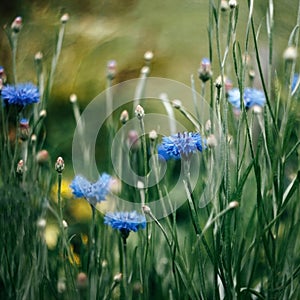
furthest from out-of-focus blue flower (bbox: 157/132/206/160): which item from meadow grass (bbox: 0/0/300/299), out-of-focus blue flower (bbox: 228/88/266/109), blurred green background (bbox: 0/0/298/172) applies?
blurred green background (bbox: 0/0/298/172)

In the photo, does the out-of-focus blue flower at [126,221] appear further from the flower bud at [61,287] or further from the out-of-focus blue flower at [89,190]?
the flower bud at [61,287]

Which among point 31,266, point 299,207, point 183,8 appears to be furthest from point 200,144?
point 183,8

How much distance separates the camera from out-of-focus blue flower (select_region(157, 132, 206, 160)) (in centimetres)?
86

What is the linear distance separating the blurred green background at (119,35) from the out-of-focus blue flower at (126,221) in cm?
37

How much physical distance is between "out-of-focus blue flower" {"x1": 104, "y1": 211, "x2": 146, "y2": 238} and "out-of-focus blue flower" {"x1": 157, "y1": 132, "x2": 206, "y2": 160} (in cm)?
9

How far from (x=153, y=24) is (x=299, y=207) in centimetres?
47

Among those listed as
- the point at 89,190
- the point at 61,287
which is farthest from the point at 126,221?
the point at 61,287

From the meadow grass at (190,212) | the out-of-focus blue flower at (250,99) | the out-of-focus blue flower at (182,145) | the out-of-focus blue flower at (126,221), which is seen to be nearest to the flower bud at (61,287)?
the meadow grass at (190,212)

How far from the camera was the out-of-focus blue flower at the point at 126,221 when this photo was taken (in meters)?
0.87

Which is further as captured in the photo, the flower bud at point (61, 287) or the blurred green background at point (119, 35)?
the blurred green background at point (119, 35)

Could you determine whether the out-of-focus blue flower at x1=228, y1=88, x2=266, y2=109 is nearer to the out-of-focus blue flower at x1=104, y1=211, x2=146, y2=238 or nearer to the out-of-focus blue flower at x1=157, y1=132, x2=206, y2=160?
the out-of-focus blue flower at x1=157, y1=132, x2=206, y2=160

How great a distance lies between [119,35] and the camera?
1.25 meters

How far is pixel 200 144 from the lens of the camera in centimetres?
88

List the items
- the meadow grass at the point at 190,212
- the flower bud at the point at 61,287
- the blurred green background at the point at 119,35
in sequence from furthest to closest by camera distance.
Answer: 1. the blurred green background at the point at 119,35
2. the flower bud at the point at 61,287
3. the meadow grass at the point at 190,212
